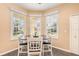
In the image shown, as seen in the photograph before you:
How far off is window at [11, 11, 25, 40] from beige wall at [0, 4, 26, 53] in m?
0.13

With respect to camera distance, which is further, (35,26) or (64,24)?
(64,24)

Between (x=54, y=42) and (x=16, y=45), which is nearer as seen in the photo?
(x=16, y=45)

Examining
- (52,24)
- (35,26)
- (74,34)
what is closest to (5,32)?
(35,26)

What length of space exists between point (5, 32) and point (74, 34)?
8.45 feet

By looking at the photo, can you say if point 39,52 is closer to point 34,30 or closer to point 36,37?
point 36,37

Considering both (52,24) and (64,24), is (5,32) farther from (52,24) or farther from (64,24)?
(64,24)

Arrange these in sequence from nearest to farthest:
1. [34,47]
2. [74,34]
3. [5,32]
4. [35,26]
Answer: [34,47], [5,32], [35,26], [74,34]

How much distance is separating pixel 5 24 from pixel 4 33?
301mm

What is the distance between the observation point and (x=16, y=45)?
3625 mm

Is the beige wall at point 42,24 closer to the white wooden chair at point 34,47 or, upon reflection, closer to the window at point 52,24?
the window at point 52,24

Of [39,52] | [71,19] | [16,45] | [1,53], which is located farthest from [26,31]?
[71,19]

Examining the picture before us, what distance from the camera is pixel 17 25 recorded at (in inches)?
146

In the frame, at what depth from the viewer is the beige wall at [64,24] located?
3.96 meters

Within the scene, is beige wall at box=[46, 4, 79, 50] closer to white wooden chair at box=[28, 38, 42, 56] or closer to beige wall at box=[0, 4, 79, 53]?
beige wall at box=[0, 4, 79, 53]
